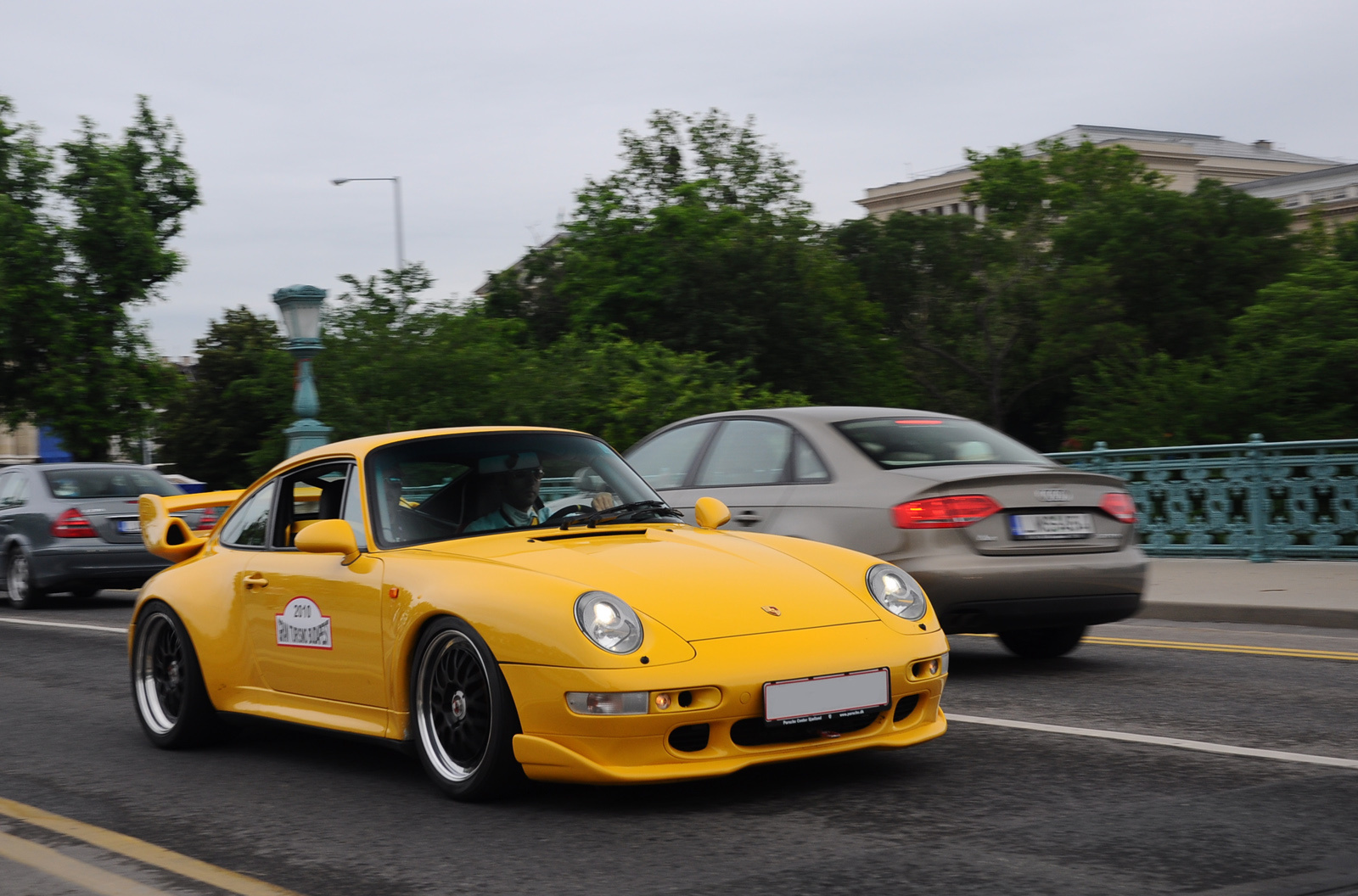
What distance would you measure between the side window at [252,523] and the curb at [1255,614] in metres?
6.05

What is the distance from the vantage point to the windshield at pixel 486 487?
5.78 meters

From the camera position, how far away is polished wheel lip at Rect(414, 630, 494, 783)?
499cm

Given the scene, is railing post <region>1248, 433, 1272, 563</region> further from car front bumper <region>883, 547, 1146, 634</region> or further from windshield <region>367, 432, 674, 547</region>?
windshield <region>367, 432, 674, 547</region>

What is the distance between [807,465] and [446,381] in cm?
2099

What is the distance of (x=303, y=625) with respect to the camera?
5.81 metres

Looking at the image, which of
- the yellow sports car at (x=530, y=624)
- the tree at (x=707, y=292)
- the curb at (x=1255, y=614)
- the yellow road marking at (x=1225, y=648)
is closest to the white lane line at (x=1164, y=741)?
the yellow sports car at (x=530, y=624)

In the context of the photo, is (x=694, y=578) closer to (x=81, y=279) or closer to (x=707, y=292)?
(x=81, y=279)

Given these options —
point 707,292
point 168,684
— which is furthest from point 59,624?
point 707,292

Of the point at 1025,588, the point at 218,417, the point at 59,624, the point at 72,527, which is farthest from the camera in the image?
the point at 218,417

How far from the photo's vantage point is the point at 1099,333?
2098 inches

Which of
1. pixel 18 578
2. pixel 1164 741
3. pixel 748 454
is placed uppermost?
pixel 748 454

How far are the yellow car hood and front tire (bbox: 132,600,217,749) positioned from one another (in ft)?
5.40

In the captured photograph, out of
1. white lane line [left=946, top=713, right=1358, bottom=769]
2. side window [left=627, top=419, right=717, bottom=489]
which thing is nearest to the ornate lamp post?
side window [left=627, top=419, right=717, bottom=489]

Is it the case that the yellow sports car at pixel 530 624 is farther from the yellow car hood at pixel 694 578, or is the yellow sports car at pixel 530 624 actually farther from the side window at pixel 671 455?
the side window at pixel 671 455
